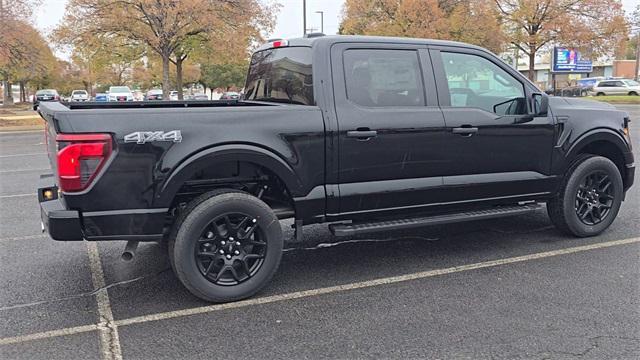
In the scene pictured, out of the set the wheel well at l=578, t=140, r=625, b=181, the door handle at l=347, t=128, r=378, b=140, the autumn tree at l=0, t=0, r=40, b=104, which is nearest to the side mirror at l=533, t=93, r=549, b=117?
the wheel well at l=578, t=140, r=625, b=181

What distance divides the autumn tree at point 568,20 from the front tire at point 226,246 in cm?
3217

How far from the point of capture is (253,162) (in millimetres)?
3955

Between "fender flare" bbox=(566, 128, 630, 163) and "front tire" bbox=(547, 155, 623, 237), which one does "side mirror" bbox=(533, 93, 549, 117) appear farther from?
"front tire" bbox=(547, 155, 623, 237)

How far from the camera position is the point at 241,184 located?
14.4 ft

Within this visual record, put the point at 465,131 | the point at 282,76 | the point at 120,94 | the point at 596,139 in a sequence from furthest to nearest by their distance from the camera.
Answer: the point at 120,94 < the point at 596,139 < the point at 282,76 < the point at 465,131

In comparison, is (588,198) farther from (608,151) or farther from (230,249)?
(230,249)

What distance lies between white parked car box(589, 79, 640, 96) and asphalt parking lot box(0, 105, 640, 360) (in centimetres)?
4571

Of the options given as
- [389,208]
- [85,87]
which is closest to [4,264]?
[389,208]

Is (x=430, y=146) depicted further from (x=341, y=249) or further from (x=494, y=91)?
(x=341, y=249)

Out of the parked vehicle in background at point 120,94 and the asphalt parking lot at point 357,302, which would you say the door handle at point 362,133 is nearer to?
the asphalt parking lot at point 357,302

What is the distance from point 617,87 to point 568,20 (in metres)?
17.5

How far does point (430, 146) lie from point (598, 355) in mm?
2019

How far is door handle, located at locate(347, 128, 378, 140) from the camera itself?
4.24 metres

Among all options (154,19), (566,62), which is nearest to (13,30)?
(154,19)
